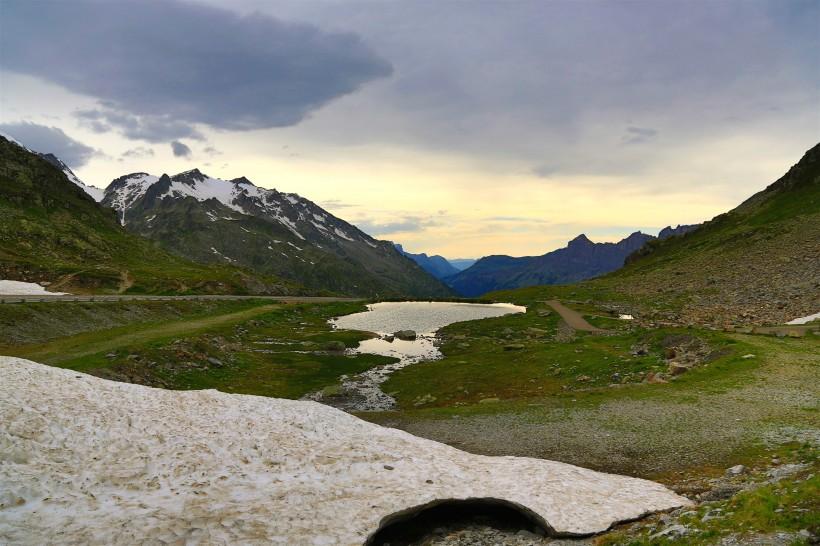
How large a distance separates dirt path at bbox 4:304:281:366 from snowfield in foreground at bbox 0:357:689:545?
25.7 metres

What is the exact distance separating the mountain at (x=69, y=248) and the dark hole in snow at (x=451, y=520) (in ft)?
379

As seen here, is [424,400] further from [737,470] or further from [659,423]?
[737,470]

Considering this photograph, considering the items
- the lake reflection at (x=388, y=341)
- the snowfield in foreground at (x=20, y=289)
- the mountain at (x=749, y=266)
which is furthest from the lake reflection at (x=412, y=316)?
the snowfield in foreground at (x=20, y=289)

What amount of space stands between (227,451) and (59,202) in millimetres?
216163

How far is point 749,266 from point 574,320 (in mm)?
47507

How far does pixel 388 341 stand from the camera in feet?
309

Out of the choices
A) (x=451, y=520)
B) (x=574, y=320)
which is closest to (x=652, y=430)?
(x=451, y=520)

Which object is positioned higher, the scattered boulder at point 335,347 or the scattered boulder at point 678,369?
the scattered boulder at point 678,369

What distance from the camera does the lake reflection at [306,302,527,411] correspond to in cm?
5197

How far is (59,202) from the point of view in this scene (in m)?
181

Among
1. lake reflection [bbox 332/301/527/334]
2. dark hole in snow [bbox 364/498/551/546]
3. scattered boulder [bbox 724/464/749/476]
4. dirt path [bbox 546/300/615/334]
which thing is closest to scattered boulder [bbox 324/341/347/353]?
lake reflection [bbox 332/301/527/334]

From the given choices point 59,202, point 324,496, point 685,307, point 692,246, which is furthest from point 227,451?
point 59,202

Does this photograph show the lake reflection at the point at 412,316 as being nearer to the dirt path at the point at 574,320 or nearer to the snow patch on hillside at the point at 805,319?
the dirt path at the point at 574,320

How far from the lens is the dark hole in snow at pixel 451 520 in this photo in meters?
18.0
